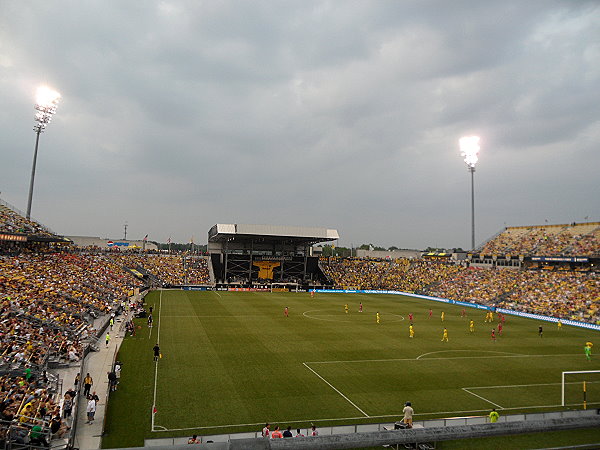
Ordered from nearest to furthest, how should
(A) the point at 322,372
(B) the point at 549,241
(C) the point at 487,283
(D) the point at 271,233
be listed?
(A) the point at 322,372, (C) the point at 487,283, (B) the point at 549,241, (D) the point at 271,233

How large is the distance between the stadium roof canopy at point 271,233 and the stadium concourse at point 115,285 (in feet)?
3.63

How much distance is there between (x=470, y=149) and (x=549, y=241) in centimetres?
1987

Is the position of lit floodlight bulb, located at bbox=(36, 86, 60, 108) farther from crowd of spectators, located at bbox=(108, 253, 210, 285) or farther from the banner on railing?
the banner on railing

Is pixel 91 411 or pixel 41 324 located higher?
pixel 41 324

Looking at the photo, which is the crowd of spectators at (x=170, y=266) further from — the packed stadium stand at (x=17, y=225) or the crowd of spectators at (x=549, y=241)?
the crowd of spectators at (x=549, y=241)

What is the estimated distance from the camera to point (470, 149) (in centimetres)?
7150

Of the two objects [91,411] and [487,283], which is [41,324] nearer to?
[91,411]

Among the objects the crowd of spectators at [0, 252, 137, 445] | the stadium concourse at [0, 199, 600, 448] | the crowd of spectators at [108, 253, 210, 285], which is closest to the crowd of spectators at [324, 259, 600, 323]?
the stadium concourse at [0, 199, 600, 448]

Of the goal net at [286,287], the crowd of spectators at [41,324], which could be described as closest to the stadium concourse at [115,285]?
the crowd of spectators at [41,324]

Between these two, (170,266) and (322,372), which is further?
(170,266)

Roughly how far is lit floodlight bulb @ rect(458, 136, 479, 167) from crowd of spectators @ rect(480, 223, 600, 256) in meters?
16.3

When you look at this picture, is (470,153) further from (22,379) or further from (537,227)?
(22,379)

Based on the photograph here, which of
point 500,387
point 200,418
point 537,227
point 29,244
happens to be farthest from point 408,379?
point 537,227

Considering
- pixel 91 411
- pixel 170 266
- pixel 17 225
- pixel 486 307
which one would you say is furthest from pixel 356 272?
pixel 91 411
